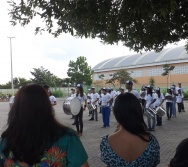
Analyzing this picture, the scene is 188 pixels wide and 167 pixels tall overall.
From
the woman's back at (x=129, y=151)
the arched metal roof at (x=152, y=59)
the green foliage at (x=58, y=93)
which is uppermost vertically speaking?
the arched metal roof at (x=152, y=59)

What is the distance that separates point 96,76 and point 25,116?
217 feet

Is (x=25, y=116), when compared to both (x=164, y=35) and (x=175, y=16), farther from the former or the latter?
(x=164, y=35)

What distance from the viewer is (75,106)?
10570 mm

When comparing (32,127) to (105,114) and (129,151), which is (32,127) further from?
(105,114)

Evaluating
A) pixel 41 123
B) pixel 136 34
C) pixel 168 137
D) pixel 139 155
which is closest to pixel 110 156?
pixel 139 155

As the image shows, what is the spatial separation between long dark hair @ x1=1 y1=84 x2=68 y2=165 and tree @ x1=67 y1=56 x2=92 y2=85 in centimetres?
5222

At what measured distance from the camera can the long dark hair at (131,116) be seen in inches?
105

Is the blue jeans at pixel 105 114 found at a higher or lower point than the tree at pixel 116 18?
lower

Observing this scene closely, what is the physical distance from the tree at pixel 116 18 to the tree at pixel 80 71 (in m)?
46.6

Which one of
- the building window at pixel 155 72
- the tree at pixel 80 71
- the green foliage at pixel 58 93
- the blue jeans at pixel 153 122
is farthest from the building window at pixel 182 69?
the blue jeans at pixel 153 122

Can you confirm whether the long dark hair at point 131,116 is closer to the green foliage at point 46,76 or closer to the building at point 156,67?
the building at point 156,67

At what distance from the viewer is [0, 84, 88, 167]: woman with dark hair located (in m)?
2.16

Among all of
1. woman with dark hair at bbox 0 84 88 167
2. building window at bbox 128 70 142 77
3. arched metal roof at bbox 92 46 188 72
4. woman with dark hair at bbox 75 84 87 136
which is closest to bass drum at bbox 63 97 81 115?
woman with dark hair at bbox 75 84 87 136

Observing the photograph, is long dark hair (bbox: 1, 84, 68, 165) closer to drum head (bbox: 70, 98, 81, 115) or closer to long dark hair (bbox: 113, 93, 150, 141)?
long dark hair (bbox: 113, 93, 150, 141)
